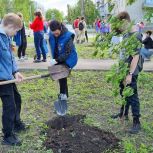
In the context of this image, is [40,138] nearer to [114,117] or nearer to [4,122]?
[4,122]

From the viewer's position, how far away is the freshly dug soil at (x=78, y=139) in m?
4.34

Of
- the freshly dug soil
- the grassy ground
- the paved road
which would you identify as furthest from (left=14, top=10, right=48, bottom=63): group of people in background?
the freshly dug soil

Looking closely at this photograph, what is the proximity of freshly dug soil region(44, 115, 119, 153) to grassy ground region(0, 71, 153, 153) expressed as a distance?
136 millimetres

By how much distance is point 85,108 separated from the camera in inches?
243

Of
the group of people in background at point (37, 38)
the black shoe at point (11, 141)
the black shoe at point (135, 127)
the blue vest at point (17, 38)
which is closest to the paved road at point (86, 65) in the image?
the group of people in background at point (37, 38)

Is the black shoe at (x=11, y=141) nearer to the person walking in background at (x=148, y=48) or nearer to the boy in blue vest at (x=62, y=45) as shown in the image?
the boy in blue vest at (x=62, y=45)

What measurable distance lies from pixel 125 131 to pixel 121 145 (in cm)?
56

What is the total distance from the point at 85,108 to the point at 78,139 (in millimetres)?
1653

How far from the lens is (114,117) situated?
561 centimetres

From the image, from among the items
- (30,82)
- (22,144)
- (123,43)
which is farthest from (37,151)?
(30,82)

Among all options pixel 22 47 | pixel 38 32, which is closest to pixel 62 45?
pixel 38 32

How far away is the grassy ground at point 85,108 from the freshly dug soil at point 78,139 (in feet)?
0.45

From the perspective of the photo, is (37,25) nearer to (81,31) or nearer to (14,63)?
(14,63)

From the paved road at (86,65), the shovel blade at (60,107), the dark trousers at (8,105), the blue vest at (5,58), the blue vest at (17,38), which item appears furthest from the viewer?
the blue vest at (17,38)
